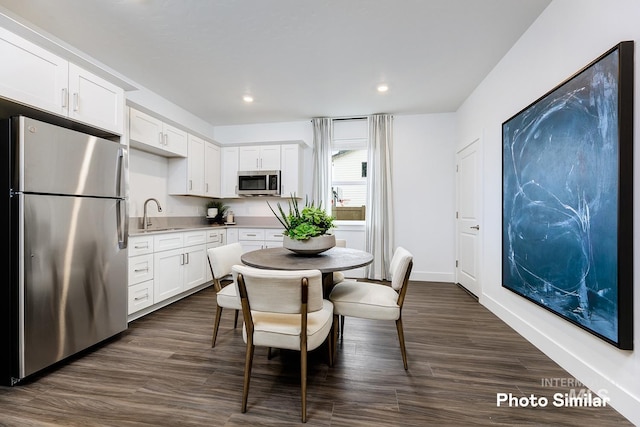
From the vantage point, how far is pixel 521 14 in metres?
2.29

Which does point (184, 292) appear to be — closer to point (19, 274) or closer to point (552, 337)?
point (19, 274)

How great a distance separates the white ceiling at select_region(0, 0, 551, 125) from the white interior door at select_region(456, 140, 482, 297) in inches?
36.0

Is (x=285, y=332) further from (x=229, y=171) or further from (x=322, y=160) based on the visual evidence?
(x=229, y=171)

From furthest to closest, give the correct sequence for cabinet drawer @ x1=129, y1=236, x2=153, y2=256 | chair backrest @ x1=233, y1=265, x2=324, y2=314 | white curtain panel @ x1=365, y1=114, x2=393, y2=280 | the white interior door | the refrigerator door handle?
white curtain panel @ x1=365, y1=114, x2=393, y2=280 → the white interior door → cabinet drawer @ x1=129, y1=236, x2=153, y2=256 → the refrigerator door handle → chair backrest @ x1=233, y1=265, x2=324, y2=314

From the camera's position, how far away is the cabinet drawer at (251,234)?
4.53m

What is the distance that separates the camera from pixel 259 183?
15.6 feet

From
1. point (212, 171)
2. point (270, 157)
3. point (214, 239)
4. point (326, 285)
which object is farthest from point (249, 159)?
point (326, 285)

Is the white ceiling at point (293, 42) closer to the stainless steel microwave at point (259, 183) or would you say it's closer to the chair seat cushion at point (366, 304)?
the stainless steel microwave at point (259, 183)

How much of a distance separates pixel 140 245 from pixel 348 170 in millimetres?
3320

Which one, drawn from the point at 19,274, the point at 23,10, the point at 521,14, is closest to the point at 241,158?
the point at 23,10

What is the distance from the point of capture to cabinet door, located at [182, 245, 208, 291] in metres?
3.69

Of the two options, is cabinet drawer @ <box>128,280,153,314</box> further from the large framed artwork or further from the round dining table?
the large framed artwork

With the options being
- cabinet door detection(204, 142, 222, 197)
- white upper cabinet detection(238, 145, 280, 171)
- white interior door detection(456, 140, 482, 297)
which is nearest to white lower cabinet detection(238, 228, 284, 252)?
cabinet door detection(204, 142, 222, 197)

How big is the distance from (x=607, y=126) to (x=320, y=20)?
6.97 feet
